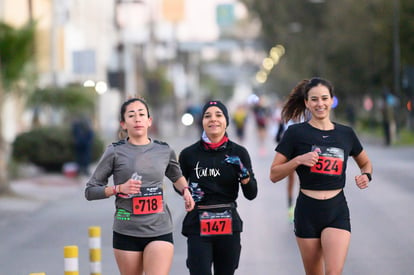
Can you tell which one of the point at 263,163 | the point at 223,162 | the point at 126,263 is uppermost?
the point at 223,162

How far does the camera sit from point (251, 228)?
1485cm

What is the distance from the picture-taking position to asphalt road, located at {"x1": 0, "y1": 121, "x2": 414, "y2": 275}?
11.5 meters

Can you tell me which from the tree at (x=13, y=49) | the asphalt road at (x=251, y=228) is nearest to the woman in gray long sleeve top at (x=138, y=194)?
the asphalt road at (x=251, y=228)

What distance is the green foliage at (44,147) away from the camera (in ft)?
88.7

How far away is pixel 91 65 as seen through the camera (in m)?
27.6

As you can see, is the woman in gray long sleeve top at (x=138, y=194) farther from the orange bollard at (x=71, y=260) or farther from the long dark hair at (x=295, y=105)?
the long dark hair at (x=295, y=105)

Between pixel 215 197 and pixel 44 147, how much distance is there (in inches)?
789

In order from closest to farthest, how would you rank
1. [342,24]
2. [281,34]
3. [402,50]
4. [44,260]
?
[44,260] → [402,50] → [342,24] → [281,34]

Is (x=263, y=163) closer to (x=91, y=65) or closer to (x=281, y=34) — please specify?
(x=91, y=65)

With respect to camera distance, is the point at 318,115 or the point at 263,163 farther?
the point at 263,163

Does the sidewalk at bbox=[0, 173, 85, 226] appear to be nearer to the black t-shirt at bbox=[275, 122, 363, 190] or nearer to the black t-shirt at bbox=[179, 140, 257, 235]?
the black t-shirt at bbox=[179, 140, 257, 235]

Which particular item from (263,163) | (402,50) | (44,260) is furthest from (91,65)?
(402,50)

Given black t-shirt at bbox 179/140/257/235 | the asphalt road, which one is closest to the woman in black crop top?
black t-shirt at bbox 179/140/257/235

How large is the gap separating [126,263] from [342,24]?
52786mm
